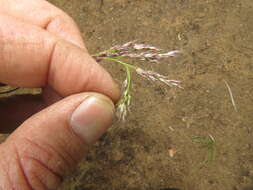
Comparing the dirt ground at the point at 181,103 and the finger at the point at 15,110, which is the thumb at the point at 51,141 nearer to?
the dirt ground at the point at 181,103

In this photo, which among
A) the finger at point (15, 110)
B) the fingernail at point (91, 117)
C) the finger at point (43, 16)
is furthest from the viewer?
the finger at point (15, 110)

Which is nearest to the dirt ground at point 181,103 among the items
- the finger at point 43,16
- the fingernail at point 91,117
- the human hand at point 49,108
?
the finger at point 43,16

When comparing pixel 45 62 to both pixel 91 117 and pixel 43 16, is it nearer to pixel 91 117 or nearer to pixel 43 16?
pixel 91 117

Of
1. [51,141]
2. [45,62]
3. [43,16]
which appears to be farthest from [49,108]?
[43,16]

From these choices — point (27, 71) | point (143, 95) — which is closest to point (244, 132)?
point (143, 95)

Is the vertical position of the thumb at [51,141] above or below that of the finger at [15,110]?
above

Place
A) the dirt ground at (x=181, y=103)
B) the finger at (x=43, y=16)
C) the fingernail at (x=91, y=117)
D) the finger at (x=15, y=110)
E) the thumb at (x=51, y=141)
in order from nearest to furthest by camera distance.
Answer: the thumb at (x=51, y=141), the fingernail at (x=91, y=117), the finger at (x=43, y=16), the dirt ground at (x=181, y=103), the finger at (x=15, y=110)

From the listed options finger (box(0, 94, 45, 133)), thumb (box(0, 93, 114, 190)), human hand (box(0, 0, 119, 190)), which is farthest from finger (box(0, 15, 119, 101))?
finger (box(0, 94, 45, 133))
